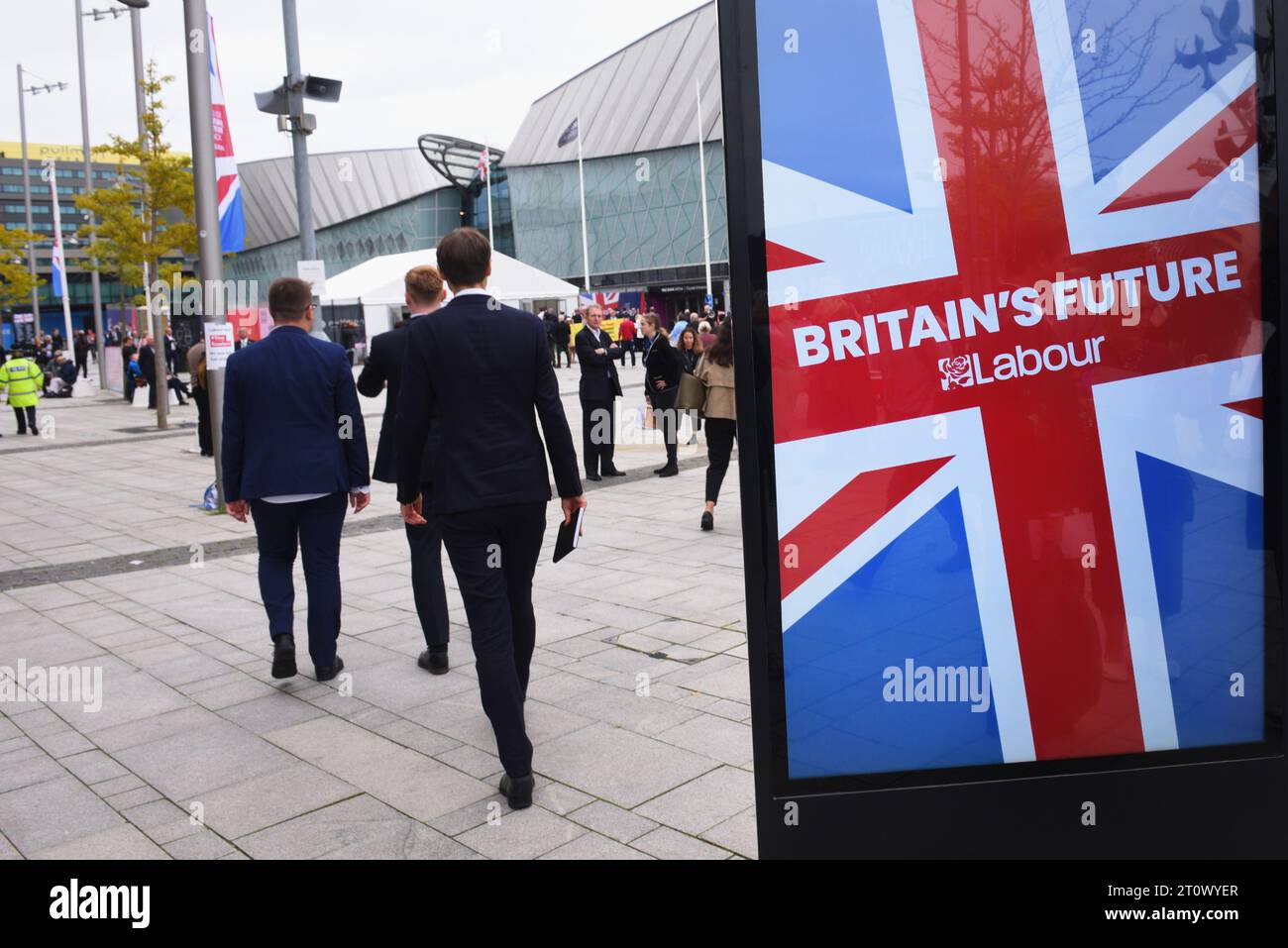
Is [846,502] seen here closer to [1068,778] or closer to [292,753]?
[1068,778]

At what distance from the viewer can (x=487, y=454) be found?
3.81 metres

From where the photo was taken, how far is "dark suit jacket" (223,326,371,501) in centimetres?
514

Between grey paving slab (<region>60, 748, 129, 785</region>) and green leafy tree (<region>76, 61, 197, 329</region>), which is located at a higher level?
green leafy tree (<region>76, 61, 197, 329</region>)

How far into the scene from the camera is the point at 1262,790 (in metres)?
2.56

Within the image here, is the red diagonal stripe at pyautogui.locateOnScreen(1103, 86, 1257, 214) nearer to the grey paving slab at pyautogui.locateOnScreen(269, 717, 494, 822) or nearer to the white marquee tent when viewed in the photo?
the grey paving slab at pyautogui.locateOnScreen(269, 717, 494, 822)

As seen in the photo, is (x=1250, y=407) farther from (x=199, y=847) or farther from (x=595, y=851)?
(x=199, y=847)

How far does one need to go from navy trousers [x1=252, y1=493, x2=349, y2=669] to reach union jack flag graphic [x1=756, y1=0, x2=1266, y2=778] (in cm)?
327

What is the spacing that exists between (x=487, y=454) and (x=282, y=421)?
1.77 metres

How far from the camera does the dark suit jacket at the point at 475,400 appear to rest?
3.80 metres

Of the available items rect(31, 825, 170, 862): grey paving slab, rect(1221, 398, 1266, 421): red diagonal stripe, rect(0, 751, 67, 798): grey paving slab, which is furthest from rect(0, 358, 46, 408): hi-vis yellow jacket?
rect(1221, 398, 1266, 421): red diagonal stripe

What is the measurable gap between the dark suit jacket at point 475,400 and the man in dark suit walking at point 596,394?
761 centimetres

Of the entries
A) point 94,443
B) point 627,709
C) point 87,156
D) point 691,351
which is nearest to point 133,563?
point 627,709

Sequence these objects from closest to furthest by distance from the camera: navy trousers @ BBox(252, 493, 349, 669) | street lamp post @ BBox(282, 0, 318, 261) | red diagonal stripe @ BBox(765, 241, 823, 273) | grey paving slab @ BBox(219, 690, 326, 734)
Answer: red diagonal stripe @ BBox(765, 241, 823, 273) → grey paving slab @ BBox(219, 690, 326, 734) → navy trousers @ BBox(252, 493, 349, 669) → street lamp post @ BBox(282, 0, 318, 261)
